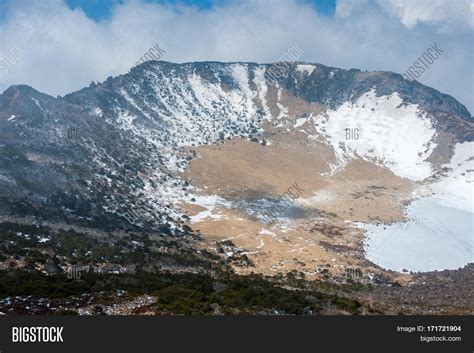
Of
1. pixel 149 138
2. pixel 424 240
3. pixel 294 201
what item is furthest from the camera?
pixel 149 138

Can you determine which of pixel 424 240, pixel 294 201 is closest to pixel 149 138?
pixel 294 201

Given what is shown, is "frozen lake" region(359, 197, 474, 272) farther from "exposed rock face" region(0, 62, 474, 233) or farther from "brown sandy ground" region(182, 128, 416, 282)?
"exposed rock face" region(0, 62, 474, 233)

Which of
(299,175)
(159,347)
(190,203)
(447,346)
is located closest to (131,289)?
(159,347)

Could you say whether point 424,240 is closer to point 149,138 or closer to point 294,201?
point 294,201

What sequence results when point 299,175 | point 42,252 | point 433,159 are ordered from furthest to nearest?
point 433,159
point 299,175
point 42,252

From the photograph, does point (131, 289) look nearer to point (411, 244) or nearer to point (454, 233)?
point (411, 244)

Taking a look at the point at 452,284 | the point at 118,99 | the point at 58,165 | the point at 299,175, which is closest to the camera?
the point at 452,284

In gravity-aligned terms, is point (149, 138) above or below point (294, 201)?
above
